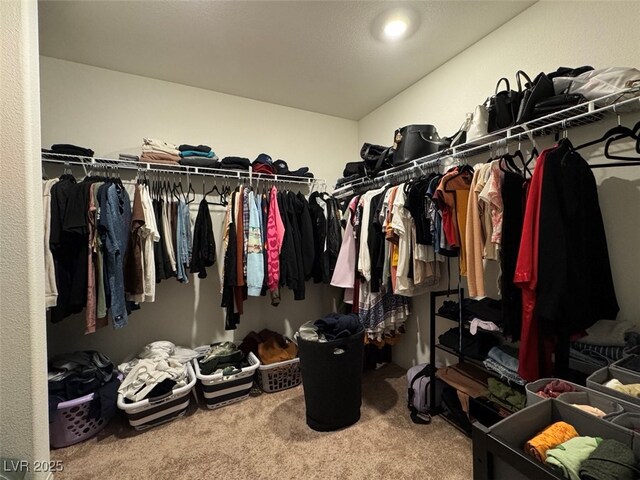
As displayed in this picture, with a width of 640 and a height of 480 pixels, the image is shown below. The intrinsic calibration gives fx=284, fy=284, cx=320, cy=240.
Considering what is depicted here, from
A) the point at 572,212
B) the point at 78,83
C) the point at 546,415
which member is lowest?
the point at 546,415

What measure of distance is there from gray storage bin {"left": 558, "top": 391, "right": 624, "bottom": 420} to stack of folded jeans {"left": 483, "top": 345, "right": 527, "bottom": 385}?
392 millimetres

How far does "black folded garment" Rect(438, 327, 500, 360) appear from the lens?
1658mm

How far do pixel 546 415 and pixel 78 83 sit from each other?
3.38 metres

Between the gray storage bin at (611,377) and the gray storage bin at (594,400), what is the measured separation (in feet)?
0.09

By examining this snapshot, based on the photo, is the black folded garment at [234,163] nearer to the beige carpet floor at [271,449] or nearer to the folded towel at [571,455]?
the beige carpet floor at [271,449]

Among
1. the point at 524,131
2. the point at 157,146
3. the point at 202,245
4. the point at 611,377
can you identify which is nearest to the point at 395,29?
the point at 524,131

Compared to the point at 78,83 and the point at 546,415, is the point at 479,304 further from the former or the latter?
the point at 78,83

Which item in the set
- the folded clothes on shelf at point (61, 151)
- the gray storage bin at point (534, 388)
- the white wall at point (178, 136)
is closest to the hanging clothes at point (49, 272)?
the folded clothes on shelf at point (61, 151)

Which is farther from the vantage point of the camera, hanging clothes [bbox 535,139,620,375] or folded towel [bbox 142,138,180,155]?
folded towel [bbox 142,138,180,155]

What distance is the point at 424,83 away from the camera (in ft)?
7.93

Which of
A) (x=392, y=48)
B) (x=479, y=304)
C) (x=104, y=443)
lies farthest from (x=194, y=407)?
(x=392, y=48)

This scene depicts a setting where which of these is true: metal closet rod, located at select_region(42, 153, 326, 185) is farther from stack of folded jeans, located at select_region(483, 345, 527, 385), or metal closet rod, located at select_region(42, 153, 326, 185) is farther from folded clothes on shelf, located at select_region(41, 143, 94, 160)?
stack of folded jeans, located at select_region(483, 345, 527, 385)

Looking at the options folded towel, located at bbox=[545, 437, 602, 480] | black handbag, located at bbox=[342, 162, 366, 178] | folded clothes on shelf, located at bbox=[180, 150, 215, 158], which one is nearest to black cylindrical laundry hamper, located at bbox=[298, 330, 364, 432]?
folded towel, located at bbox=[545, 437, 602, 480]

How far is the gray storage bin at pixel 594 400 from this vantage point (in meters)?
0.92
